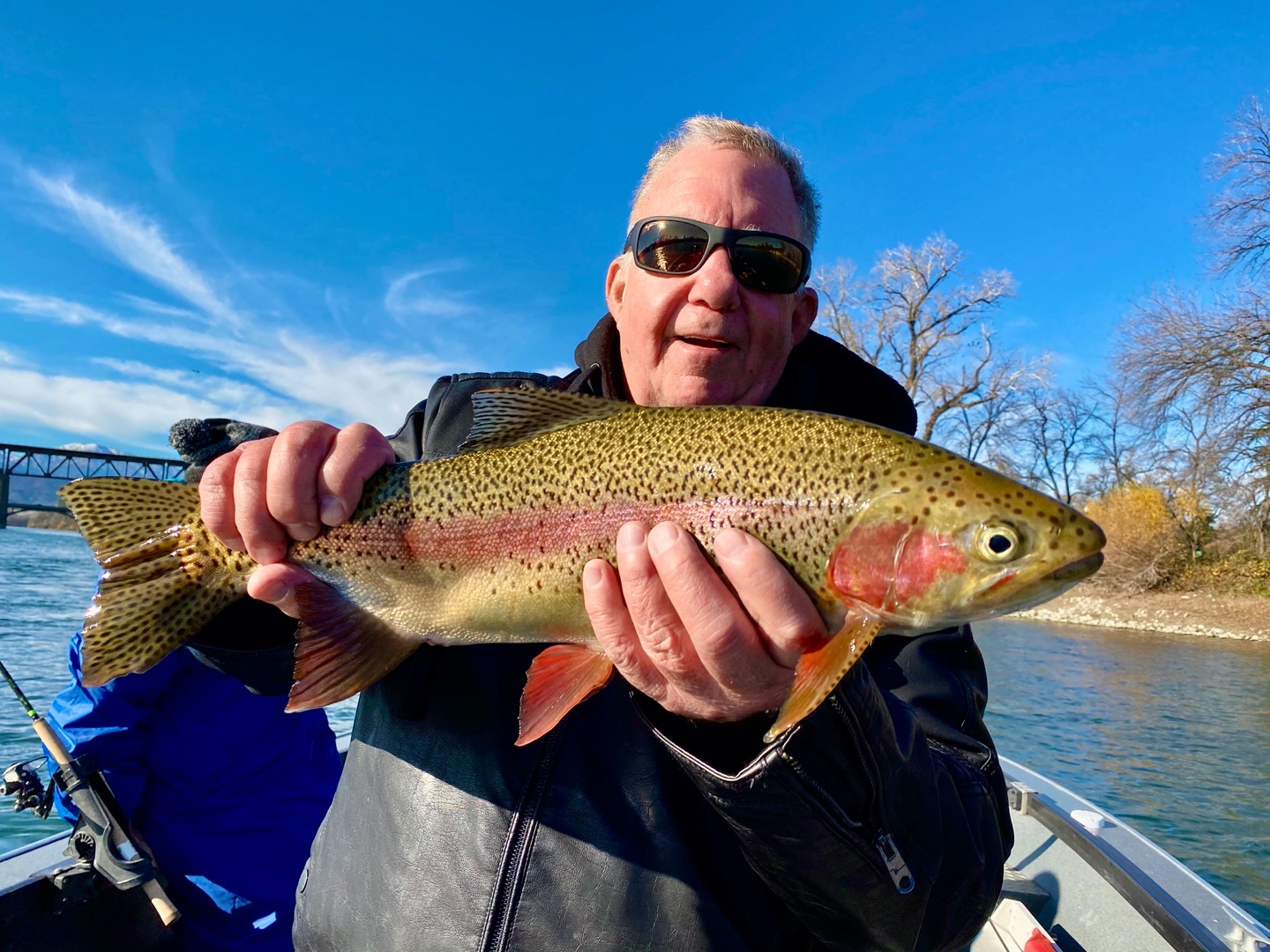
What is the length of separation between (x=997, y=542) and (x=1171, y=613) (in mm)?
32569

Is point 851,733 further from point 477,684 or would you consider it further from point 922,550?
point 477,684

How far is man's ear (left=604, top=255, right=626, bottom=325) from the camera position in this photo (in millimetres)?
3402

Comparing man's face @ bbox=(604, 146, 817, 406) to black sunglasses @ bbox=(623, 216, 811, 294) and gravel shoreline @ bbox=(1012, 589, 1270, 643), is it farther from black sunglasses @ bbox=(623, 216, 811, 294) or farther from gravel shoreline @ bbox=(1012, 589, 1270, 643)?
gravel shoreline @ bbox=(1012, 589, 1270, 643)

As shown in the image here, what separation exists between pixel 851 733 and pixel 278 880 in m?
3.64

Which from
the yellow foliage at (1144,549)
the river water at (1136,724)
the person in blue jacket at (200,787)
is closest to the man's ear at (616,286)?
the person in blue jacket at (200,787)

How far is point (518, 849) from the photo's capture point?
2.25 m

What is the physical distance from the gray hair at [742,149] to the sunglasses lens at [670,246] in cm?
25

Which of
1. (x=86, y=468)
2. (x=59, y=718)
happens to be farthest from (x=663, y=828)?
(x=86, y=468)

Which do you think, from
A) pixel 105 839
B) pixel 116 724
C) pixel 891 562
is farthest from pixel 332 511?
pixel 105 839

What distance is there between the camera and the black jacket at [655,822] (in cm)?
191

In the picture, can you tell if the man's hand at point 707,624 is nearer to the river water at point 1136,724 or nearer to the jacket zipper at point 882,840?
the jacket zipper at point 882,840

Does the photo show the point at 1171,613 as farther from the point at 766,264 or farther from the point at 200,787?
the point at 200,787

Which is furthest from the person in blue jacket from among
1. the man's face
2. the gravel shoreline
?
the gravel shoreline

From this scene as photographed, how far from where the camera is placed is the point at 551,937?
2.16 metres
